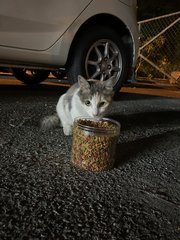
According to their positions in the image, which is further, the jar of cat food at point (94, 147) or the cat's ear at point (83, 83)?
the cat's ear at point (83, 83)

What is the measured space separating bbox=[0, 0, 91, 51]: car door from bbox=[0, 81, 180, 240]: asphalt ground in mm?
850

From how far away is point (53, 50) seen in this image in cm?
328

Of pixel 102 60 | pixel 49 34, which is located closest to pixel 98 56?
pixel 102 60

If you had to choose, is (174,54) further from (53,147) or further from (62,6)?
(53,147)

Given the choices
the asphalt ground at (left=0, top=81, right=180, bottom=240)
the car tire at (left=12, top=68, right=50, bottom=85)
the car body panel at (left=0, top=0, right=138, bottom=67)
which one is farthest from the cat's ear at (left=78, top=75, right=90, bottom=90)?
the car tire at (left=12, top=68, right=50, bottom=85)

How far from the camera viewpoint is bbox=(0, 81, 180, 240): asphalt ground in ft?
3.84

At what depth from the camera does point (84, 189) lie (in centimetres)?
148

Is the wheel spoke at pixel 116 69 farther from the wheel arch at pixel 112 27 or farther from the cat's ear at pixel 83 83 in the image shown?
the cat's ear at pixel 83 83

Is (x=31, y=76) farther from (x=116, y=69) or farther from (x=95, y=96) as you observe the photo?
(x=95, y=96)

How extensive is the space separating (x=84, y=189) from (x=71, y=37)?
86.0 inches

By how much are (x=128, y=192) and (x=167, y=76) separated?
8.42 m

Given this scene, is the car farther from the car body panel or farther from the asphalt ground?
the asphalt ground

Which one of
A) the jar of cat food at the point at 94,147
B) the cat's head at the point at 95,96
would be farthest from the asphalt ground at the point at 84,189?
the cat's head at the point at 95,96

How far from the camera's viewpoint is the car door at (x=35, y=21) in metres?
2.93
